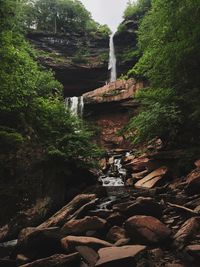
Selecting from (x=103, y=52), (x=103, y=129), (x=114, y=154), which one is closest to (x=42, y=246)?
(x=114, y=154)

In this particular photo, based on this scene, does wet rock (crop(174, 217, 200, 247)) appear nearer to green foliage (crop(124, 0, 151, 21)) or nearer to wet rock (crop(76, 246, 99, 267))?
wet rock (crop(76, 246, 99, 267))

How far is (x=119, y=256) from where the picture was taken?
5.23 metres

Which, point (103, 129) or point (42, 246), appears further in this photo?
point (103, 129)

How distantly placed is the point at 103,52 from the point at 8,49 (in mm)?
27487

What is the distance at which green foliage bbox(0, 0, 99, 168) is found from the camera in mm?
11211

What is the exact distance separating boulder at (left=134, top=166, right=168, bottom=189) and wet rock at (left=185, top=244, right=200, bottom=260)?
818 cm

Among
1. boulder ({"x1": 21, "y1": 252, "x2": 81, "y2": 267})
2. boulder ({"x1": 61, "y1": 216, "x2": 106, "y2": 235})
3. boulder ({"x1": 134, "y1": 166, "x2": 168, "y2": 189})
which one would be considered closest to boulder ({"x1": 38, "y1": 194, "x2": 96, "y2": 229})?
boulder ({"x1": 61, "y1": 216, "x2": 106, "y2": 235})

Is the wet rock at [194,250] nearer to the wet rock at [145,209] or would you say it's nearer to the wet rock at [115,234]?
the wet rock at [115,234]

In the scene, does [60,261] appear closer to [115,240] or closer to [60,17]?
[115,240]

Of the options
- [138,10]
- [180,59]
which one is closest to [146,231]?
[180,59]

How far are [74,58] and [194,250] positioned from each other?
101 feet

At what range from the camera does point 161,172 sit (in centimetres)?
1484

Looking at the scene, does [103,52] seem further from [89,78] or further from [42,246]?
[42,246]

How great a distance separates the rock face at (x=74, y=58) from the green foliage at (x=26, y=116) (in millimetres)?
15599
